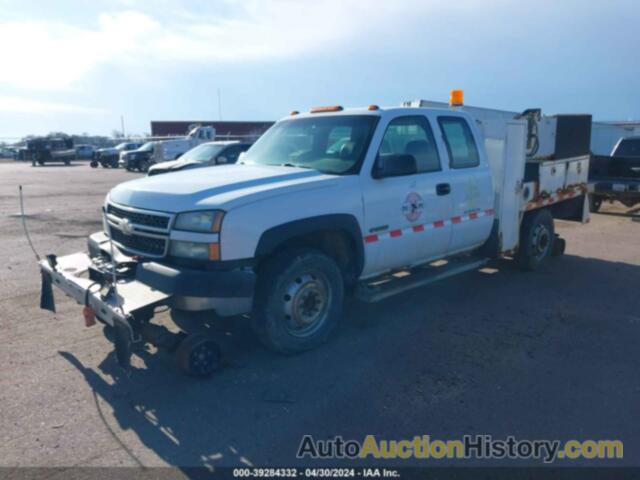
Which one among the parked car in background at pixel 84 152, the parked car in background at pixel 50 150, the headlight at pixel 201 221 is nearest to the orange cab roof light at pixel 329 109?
the headlight at pixel 201 221

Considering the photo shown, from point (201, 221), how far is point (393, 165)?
5.79 feet

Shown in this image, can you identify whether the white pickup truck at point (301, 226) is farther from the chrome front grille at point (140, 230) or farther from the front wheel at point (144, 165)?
the front wheel at point (144, 165)

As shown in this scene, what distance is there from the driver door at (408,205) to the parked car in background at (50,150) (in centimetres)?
A: 4275

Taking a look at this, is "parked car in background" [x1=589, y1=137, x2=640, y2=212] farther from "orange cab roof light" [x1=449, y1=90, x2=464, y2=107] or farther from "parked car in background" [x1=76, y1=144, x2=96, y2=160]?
"parked car in background" [x1=76, y1=144, x2=96, y2=160]

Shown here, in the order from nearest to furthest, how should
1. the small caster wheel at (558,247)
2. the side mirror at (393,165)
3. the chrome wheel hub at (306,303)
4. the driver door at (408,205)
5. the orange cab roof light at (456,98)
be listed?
the chrome wheel hub at (306,303)
the side mirror at (393,165)
the driver door at (408,205)
the orange cab roof light at (456,98)
the small caster wheel at (558,247)

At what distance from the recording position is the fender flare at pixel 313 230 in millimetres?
3826

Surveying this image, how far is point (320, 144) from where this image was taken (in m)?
4.94

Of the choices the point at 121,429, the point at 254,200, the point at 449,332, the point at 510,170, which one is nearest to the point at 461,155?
the point at 510,170

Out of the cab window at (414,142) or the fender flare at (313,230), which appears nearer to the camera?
the fender flare at (313,230)

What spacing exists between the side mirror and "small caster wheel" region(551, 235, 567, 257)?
4.34m

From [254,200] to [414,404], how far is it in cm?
188

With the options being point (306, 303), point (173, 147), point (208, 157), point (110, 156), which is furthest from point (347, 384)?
point (110, 156)

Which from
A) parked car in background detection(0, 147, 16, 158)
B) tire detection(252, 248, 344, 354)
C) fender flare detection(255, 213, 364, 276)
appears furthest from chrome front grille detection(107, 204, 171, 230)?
parked car in background detection(0, 147, 16, 158)

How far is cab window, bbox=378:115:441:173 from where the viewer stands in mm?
4816
